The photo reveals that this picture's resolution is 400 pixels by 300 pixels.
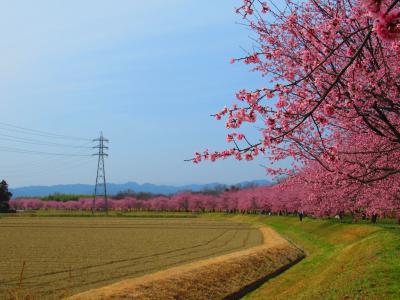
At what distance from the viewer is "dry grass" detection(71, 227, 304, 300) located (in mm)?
18234

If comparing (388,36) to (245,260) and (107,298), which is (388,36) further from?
(245,260)

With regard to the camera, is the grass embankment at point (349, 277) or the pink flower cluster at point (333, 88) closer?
the pink flower cluster at point (333, 88)

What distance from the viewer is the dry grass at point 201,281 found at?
18.2 m

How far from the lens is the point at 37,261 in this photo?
1189 inches

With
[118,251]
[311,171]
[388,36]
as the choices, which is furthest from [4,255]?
[388,36]

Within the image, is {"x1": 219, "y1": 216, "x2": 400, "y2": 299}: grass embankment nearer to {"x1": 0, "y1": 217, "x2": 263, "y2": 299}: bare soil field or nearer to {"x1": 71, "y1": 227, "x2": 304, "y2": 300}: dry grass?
{"x1": 71, "y1": 227, "x2": 304, "y2": 300}: dry grass

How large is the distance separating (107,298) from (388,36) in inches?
609

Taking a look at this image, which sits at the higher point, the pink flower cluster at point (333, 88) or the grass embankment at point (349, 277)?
the pink flower cluster at point (333, 88)

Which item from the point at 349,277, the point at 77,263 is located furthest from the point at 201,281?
the point at 77,263

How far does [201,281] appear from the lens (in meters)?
21.7

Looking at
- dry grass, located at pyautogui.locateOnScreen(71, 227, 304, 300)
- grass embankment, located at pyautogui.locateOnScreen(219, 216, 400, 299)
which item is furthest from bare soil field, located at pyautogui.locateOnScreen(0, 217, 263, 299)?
grass embankment, located at pyautogui.locateOnScreen(219, 216, 400, 299)

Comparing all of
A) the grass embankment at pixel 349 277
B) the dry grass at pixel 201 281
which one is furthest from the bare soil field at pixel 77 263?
the grass embankment at pixel 349 277

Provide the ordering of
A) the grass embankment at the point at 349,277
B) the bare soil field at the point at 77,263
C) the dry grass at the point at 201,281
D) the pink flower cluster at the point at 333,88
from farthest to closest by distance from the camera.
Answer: the bare soil field at the point at 77,263 → the dry grass at the point at 201,281 → the grass embankment at the point at 349,277 → the pink flower cluster at the point at 333,88

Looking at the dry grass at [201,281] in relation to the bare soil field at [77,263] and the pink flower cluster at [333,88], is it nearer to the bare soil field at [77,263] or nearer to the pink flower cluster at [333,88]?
the bare soil field at [77,263]
